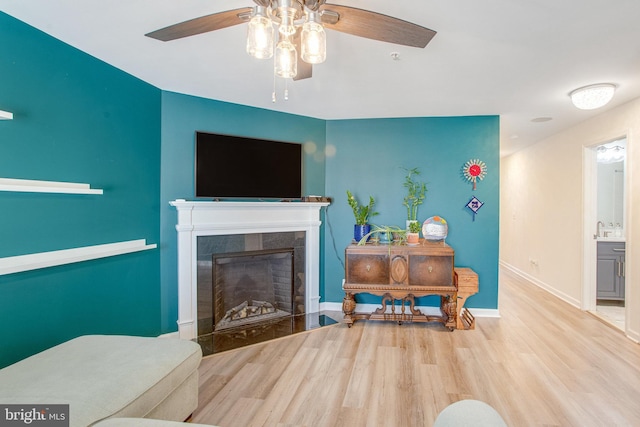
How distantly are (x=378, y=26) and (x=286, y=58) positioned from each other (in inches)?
16.5

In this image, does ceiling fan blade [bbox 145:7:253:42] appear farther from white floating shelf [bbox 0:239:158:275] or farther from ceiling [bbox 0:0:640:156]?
white floating shelf [bbox 0:239:158:275]

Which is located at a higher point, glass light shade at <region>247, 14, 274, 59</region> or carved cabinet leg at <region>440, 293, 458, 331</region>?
glass light shade at <region>247, 14, 274, 59</region>

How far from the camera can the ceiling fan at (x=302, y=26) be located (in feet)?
4.19

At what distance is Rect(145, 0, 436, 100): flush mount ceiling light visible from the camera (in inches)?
50.3

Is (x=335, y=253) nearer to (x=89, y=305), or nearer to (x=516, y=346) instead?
(x=516, y=346)

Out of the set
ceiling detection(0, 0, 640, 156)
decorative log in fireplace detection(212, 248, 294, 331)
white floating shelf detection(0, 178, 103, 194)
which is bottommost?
decorative log in fireplace detection(212, 248, 294, 331)

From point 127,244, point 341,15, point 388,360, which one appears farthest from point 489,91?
point 127,244

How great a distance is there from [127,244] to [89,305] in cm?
51

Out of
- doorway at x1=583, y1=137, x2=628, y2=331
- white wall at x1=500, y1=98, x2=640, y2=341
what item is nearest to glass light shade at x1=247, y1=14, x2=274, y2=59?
white wall at x1=500, y1=98, x2=640, y2=341

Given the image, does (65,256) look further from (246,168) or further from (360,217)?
(360,217)

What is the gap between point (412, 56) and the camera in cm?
220

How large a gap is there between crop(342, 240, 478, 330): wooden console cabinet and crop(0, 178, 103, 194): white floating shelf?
228cm

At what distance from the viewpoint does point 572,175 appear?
13.3 feet

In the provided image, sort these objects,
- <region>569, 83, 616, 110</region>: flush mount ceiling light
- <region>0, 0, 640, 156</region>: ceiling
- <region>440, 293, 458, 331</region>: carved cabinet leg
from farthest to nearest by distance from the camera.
Answer: 1. <region>440, 293, 458, 331</region>: carved cabinet leg
2. <region>569, 83, 616, 110</region>: flush mount ceiling light
3. <region>0, 0, 640, 156</region>: ceiling
